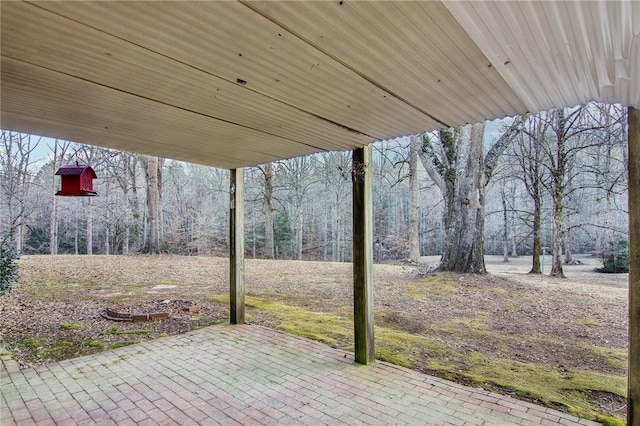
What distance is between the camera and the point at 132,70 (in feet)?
5.55

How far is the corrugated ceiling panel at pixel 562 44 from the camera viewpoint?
1181 mm

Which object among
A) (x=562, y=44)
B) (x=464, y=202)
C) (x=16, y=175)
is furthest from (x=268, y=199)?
(x=562, y=44)

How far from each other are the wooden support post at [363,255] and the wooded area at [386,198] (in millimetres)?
217

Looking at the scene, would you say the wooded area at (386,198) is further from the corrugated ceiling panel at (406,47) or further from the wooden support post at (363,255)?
the corrugated ceiling panel at (406,47)

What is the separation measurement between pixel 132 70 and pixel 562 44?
194cm

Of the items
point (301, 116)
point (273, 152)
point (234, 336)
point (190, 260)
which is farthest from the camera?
point (190, 260)

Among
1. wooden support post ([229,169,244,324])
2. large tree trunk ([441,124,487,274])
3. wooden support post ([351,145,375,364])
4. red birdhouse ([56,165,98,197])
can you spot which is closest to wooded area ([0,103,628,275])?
large tree trunk ([441,124,487,274])

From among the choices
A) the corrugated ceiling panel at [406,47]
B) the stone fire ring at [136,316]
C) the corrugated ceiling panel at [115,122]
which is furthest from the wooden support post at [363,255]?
the stone fire ring at [136,316]

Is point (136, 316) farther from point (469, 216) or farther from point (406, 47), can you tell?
point (469, 216)

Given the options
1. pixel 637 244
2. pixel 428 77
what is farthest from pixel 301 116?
pixel 637 244

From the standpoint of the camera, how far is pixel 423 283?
707 cm

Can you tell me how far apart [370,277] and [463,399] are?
1207 mm

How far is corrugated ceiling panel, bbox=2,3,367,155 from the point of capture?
1.34 meters

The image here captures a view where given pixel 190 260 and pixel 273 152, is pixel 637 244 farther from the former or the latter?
pixel 190 260
